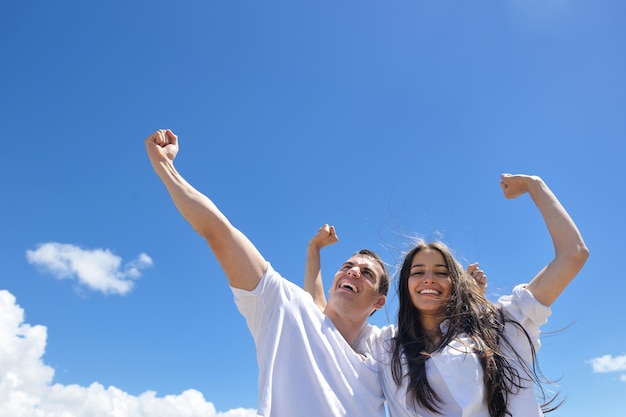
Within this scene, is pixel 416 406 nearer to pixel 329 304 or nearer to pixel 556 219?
pixel 329 304

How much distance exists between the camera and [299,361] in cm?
576

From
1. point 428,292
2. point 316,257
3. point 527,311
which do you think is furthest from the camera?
point 316,257

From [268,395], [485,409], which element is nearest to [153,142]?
[268,395]

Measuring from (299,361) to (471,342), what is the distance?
6.67 feet

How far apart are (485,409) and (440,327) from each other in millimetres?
1149

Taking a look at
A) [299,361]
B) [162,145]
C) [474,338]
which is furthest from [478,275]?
[162,145]

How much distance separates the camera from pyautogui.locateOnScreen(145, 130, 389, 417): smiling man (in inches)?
219

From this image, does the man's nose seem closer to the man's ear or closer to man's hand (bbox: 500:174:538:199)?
the man's ear

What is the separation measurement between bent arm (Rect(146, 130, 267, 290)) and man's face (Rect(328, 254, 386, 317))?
178 centimetres

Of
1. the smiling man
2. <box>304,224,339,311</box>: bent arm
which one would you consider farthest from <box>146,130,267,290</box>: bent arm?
<box>304,224,339,311</box>: bent arm

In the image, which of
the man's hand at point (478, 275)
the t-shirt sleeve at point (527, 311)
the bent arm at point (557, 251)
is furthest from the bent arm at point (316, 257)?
the bent arm at point (557, 251)

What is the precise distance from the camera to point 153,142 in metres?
6.07

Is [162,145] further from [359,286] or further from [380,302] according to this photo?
[380,302]

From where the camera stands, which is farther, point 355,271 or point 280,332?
point 355,271
